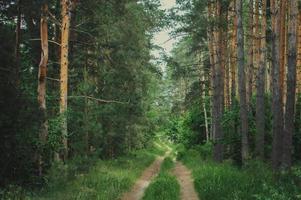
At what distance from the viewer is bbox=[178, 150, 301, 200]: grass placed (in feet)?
33.8

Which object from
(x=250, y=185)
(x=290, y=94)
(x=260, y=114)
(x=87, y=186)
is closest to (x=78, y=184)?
(x=87, y=186)

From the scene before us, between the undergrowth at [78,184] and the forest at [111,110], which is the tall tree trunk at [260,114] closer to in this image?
the forest at [111,110]

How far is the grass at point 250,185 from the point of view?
10.3 metres

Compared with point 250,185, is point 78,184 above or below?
below

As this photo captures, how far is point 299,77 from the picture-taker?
26.3m

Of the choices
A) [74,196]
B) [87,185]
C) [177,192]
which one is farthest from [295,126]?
[74,196]

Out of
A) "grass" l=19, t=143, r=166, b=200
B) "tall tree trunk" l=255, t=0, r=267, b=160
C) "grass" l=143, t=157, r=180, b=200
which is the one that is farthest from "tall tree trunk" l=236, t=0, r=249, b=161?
"grass" l=19, t=143, r=166, b=200

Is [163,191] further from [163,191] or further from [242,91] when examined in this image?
[242,91]

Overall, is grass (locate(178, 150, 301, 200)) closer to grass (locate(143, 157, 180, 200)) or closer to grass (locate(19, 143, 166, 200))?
grass (locate(143, 157, 180, 200))

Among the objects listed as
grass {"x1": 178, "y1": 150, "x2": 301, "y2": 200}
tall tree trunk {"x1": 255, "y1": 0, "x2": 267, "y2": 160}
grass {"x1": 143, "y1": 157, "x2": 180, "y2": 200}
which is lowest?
grass {"x1": 143, "y1": 157, "x2": 180, "y2": 200}

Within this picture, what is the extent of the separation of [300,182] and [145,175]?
10901 mm

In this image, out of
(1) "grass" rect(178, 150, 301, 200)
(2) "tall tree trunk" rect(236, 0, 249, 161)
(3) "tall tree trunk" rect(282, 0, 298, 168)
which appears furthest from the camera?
(2) "tall tree trunk" rect(236, 0, 249, 161)

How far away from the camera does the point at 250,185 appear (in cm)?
1209

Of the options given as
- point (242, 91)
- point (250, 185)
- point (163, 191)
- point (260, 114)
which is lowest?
point (163, 191)
